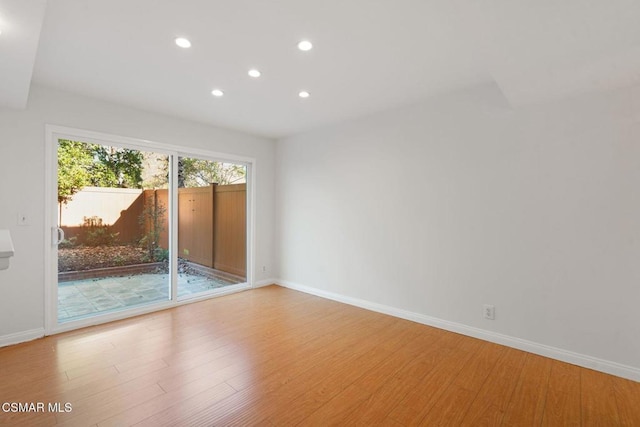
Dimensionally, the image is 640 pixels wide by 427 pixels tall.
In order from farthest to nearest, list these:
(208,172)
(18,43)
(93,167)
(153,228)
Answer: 1. (208,172)
2. (153,228)
3. (93,167)
4. (18,43)

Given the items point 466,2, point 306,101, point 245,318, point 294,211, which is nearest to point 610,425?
point 466,2

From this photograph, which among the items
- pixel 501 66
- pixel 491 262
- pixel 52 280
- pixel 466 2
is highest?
pixel 466 2

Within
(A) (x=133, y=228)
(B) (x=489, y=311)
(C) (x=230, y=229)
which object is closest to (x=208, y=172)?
(C) (x=230, y=229)

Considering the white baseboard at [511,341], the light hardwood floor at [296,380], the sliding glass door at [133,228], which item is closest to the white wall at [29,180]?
the sliding glass door at [133,228]

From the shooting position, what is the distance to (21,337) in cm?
285

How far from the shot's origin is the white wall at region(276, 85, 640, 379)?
2.39 m

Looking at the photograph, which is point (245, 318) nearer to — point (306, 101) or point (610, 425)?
point (306, 101)

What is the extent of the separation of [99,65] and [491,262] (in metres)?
A: 4.04

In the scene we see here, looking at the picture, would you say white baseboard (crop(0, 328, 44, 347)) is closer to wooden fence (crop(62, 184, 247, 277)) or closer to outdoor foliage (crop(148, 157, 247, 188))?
wooden fence (crop(62, 184, 247, 277))

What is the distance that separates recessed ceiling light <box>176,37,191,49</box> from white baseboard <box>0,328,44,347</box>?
10.1 feet

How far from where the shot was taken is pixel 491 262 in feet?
9.73

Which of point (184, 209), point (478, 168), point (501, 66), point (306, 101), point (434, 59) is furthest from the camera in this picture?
point (184, 209)

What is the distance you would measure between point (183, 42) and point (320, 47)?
3.35 feet

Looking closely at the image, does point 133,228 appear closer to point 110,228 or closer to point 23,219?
point 110,228
